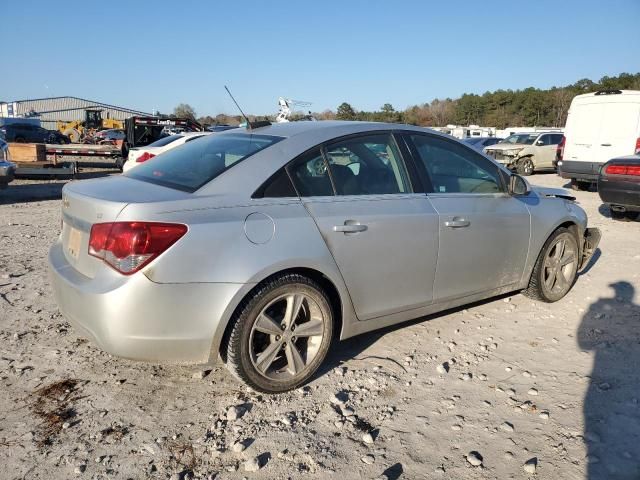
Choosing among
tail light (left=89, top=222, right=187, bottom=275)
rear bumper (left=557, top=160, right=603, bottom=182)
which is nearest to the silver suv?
rear bumper (left=557, top=160, right=603, bottom=182)

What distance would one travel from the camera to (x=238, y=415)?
9.30ft

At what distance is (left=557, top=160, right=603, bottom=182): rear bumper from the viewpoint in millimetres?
12648

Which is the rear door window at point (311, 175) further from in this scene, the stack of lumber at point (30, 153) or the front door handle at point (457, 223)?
the stack of lumber at point (30, 153)

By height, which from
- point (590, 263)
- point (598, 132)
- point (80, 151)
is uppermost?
point (598, 132)

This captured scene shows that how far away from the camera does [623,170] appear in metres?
8.38

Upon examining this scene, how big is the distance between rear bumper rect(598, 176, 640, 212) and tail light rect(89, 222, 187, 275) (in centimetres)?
807

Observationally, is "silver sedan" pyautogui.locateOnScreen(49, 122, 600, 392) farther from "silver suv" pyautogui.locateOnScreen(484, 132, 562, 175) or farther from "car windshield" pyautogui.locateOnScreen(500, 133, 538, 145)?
"car windshield" pyautogui.locateOnScreen(500, 133, 538, 145)

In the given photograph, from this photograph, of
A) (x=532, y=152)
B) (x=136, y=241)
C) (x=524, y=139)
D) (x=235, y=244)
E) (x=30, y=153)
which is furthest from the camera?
(x=524, y=139)

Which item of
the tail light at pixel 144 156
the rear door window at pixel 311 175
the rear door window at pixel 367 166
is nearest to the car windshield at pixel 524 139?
the tail light at pixel 144 156

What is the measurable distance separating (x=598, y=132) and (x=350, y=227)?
39.4ft

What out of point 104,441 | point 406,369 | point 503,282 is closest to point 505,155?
point 503,282

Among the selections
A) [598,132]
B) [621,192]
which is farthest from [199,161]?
[598,132]

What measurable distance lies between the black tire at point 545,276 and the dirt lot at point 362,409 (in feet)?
1.15

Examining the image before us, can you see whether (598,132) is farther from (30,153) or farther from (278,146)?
(30,153)
